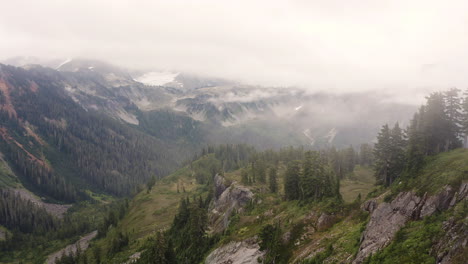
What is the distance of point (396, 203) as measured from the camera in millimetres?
41562

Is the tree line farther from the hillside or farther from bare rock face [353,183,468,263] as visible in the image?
bare rock face [353,183,468,263]

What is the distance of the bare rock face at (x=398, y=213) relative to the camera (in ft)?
114

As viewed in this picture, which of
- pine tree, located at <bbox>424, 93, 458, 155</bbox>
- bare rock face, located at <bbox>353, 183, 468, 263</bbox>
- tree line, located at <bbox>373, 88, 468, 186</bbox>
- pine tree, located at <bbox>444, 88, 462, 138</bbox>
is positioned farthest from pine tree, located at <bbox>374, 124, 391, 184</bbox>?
bare rock face, located at <bbox>353, 183, 468, 263</bbox>

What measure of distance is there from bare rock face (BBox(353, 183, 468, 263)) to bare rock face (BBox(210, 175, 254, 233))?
56418mm

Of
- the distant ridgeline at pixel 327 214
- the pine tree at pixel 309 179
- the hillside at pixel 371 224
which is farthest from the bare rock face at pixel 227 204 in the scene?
the pine tree at pixel 309 179

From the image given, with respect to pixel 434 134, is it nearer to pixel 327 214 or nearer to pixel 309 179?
pixel 309 179

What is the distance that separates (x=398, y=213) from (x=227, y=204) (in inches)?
2877

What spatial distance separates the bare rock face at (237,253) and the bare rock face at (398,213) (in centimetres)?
2328

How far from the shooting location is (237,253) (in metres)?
59.8

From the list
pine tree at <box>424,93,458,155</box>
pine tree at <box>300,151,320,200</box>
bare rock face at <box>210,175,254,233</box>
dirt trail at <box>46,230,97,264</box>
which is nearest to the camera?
pine tree at <box>424,93,458,155</box>

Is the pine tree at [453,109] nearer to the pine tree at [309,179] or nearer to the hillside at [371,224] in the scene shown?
the hillside at [371,224]

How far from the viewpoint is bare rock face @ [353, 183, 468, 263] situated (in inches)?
1369

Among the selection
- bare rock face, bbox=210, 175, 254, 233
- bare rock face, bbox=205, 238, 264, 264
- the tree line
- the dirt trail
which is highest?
the tree line

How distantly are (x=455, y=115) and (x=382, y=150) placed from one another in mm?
17683
